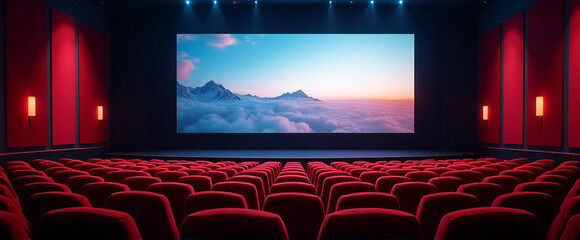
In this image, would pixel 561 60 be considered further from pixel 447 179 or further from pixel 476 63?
pixel 447 179

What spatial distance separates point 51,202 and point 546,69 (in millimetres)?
9569

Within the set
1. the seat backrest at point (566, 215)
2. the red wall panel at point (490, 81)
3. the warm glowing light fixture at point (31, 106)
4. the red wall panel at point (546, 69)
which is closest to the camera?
the seat backrest at point (566, 215)

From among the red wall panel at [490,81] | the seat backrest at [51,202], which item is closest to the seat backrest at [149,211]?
the seat backrest at [51,202]

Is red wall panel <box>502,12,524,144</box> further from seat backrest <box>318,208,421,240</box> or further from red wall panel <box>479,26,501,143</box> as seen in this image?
seat backrest <box>318,208,421,240</box>

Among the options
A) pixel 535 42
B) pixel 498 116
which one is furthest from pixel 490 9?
pixel 498 116

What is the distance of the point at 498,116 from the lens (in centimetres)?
993

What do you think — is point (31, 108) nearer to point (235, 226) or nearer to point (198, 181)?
point (198, 181)

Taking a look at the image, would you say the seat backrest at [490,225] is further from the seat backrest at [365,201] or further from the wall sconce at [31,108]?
the wall sconce at [31,108]

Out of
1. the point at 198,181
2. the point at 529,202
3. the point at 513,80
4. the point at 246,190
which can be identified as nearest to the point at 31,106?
the point at 198,181

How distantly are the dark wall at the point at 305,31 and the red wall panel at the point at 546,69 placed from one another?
2537 mm

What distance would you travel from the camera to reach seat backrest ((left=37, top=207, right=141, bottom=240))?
42.3 inches

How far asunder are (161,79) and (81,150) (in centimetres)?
320

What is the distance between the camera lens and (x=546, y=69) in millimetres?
7949

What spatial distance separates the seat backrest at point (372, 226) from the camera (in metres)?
1.14
